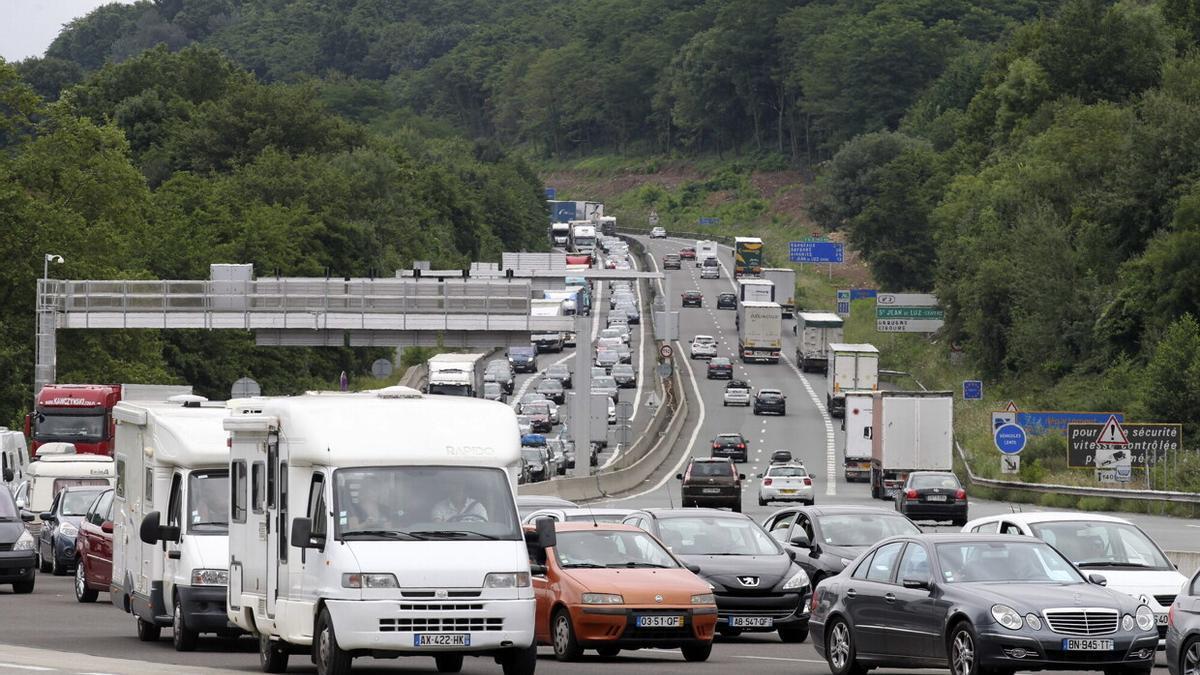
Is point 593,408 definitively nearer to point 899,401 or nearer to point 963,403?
point 963,403

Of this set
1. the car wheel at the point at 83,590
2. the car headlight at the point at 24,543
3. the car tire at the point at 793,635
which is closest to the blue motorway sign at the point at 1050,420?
the car headlight at the point at 24,543

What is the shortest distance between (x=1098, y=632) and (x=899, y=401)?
42.9 meters

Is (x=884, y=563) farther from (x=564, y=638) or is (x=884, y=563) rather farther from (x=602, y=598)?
(x=564, y=638)

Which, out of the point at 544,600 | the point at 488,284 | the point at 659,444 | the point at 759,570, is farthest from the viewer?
the point at 659,444

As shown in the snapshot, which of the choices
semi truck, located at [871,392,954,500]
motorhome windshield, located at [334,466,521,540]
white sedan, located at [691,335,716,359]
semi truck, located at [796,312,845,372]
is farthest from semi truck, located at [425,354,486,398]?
motorhome windshield, located at [334,466,521,540]

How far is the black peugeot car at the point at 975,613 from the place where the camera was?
16406 millimetres

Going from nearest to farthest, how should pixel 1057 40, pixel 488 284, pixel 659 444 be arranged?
pixel 488 284 < pixel 659 444 < pixel 1057 40

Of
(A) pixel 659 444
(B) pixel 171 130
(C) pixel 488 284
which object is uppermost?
(B) pixel 171 130

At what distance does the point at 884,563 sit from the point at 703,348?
305ft

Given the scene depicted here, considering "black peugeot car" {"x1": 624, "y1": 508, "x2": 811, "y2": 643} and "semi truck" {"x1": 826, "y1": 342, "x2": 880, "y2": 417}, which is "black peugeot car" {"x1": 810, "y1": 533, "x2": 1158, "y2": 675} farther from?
"semi truck" {"x1": 826, "y1": 342, "x2": 880, "y2": 417}

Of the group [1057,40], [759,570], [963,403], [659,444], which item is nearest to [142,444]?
[759,570]

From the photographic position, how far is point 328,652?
53.6ft

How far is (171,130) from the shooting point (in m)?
125

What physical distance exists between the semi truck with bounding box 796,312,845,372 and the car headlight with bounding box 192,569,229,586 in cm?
8233
